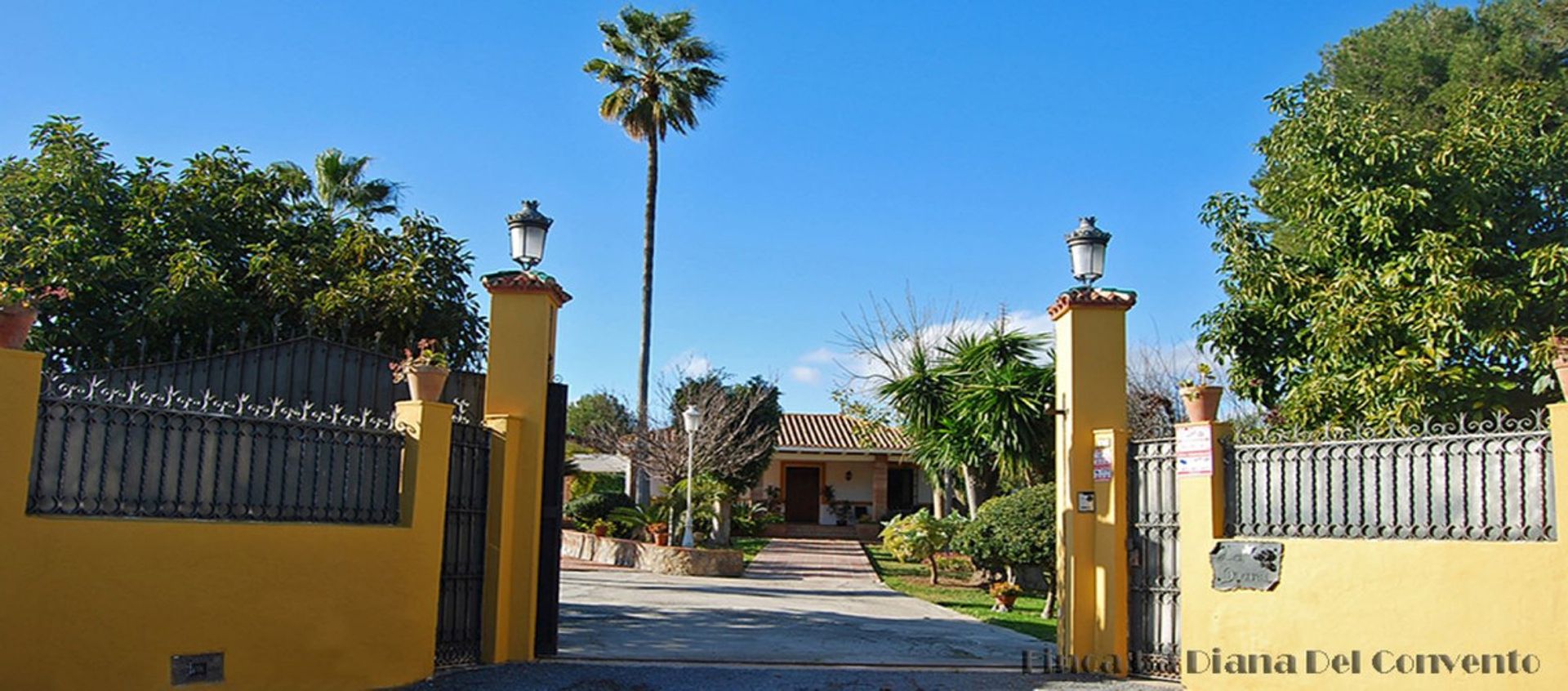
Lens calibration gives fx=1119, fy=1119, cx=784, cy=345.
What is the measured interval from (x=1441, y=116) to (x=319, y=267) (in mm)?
16579

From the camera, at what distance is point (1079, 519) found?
8719 millimetres

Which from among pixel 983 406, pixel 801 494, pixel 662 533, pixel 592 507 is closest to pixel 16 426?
pixel 983 406

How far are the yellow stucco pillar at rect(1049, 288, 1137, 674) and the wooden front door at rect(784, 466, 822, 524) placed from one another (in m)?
25.8

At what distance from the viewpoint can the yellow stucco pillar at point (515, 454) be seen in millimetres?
8539

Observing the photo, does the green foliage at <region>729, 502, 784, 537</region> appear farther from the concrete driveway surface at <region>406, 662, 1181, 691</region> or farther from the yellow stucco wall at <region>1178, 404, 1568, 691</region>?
the yellow stucco wall at <region>1178, 404, 1568, 691</region>

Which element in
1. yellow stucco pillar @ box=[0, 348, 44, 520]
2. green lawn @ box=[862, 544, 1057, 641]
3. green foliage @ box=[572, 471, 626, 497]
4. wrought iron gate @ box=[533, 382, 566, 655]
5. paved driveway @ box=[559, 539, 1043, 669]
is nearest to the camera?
yellow stucco pillar @ box=[0, 348, 44, 520]

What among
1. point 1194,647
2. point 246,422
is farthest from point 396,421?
point 1194,647

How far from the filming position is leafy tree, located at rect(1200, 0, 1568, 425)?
9.73 m

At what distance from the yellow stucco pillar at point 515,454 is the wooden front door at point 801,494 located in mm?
26154

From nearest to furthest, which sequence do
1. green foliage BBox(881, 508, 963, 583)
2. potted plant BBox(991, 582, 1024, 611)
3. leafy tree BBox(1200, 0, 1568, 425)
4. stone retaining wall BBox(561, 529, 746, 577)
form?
leafy tree BBox(1200, 0, 1568, 425), potted plant BBox(991, 582, 1024, 611), green foliage BBox(881, 508, 963, 583), stone retaining wall BBox(561, 529, 746, 577)

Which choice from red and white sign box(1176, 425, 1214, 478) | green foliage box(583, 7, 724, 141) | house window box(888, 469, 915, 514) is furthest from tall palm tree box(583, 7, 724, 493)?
red and white sign box(1176, 425, 1214, 478)

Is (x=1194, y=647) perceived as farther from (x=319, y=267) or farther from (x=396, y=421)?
(x=319, y=267)

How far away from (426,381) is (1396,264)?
838 cm

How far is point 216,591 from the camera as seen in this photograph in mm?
6508
